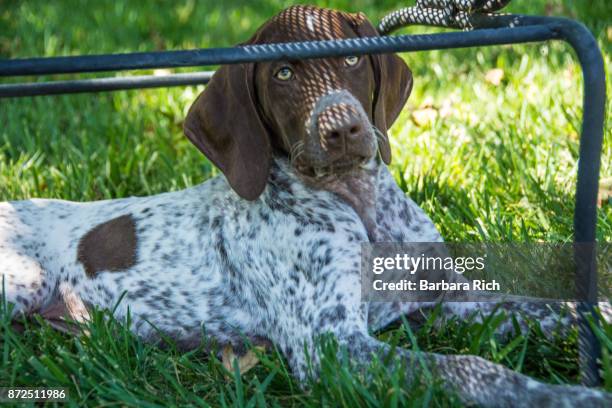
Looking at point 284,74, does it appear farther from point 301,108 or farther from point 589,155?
point 589,155

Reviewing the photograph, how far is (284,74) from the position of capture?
2678 mm

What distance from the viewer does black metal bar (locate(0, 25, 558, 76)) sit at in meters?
2.08

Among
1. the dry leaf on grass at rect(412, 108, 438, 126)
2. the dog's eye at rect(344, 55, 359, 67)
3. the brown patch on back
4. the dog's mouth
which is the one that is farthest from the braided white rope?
the dry leaf on grass at rect(412, 108, 438, 126)

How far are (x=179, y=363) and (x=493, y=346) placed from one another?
94cm

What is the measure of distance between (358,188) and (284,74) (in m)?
0.49

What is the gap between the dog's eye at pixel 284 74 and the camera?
2668 mm

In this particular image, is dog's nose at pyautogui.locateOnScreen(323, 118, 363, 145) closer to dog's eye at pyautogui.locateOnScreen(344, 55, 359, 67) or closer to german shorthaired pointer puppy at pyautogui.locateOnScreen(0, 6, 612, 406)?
german shorthaired pointer puppy at pyautogui.locateOnScreen(0, 6, 612, 406)

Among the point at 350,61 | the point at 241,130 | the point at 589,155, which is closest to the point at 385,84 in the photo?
the point at 350,61

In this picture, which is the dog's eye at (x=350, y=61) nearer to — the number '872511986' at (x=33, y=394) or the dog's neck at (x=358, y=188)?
the dog's neck at (x=358, y=188)

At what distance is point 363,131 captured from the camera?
2.58 meters

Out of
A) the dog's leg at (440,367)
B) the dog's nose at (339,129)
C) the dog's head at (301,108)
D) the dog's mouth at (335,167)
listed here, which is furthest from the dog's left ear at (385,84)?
the dog's leg at (440,367)

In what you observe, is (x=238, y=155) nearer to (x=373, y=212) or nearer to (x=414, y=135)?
(x=373, y=212)

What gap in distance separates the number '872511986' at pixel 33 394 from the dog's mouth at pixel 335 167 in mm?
990

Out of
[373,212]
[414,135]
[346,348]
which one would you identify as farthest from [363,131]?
[414,135]
